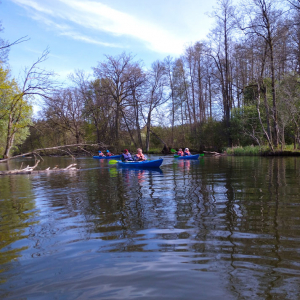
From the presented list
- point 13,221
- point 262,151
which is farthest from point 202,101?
point 13,221

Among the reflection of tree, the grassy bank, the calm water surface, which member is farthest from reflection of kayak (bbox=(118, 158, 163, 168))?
the grassy bank

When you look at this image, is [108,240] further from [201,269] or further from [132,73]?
[132,73]

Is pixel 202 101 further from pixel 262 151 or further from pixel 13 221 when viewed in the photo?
pixel 13 221

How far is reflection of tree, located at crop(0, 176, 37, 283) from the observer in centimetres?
301

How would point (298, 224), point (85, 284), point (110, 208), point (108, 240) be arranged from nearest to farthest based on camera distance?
point (85, 284), point (108, 240), point (298, 224), point (110, 208)

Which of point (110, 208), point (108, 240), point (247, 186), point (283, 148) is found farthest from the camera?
point (283, 148)

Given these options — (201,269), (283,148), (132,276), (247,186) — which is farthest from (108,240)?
(283,148)

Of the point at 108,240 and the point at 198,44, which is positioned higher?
the point at 198,44

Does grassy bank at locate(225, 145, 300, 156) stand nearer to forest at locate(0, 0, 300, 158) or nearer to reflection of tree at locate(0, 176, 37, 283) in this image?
forest at locate(0, 0, 300, 158)

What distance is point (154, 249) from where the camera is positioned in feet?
9.90

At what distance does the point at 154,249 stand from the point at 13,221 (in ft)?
8.36

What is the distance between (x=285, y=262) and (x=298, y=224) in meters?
1.34

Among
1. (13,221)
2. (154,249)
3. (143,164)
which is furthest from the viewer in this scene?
(143,164)

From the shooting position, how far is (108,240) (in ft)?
11.0
